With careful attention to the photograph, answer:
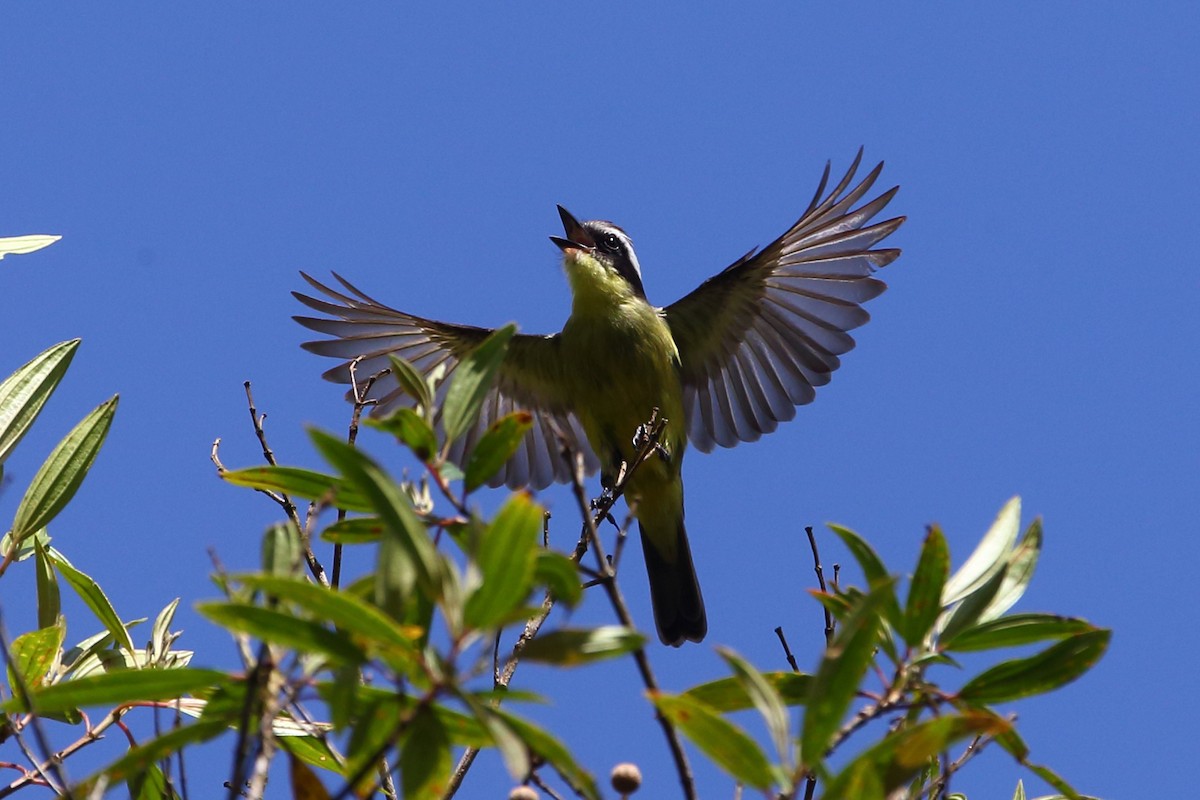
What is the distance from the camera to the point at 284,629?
1.59 metres

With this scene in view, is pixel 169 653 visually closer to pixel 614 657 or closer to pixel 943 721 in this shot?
pixel 614 657

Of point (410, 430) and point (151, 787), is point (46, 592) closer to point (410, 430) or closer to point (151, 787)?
point (151, 787)

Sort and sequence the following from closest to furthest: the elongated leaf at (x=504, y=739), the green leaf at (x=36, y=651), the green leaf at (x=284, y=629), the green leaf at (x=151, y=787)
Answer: the elongated leaf at (x=504, y=739)
the green leaf at (x=284, y=629)
the green leaf at (x=36, y=651)
the green leaf at (x=151, y=787)

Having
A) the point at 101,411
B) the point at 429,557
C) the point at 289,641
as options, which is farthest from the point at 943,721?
the point at 101,411

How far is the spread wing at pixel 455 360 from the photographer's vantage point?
6.52 meters

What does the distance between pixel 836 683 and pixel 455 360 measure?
532cm

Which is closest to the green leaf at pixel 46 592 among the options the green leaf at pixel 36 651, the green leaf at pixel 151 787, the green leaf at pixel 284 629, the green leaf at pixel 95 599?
the green leaf at pixel 95 599

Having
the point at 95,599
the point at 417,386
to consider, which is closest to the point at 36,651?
the point at 95,599

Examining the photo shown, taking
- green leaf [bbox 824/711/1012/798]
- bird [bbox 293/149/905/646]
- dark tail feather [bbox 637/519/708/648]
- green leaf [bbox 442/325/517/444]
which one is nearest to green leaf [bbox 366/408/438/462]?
green leaf [bbox 442/325/517/444]

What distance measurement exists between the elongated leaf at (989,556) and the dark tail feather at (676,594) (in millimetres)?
4204

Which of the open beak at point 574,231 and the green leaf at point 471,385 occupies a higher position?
the open beak at point 574,231

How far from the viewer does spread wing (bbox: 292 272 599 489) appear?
6.52 meters

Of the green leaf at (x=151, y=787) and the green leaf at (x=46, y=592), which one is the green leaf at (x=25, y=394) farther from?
the green leaf at (x=151, y=787)

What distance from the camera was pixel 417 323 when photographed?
6680 millimetres
